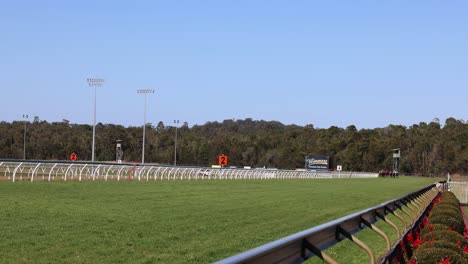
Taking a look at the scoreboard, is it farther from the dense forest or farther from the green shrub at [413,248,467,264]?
the green shrub at [413,248,467,264]

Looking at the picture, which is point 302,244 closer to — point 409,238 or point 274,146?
point 409,238

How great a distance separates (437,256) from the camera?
6730 millimetres

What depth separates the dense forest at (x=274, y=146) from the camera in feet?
456

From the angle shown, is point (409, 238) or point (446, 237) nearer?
point (446, 237)

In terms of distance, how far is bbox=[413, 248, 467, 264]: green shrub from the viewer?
6.68m

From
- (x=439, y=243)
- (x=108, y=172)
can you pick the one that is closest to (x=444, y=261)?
(x=439, y=243)

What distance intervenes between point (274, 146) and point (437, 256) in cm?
15624

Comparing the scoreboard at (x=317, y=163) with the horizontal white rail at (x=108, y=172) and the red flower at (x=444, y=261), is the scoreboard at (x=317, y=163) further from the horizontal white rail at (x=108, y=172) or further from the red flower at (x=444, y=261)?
the red flower at (x=444, y=261)

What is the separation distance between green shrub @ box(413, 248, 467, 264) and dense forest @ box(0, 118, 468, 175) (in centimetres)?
12510

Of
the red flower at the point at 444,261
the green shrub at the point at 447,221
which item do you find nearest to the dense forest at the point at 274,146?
the green shrub at the point at 447,221

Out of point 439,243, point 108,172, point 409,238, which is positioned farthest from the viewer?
point 108,172

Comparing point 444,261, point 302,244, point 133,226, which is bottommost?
point 133,226

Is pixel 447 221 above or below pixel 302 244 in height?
below

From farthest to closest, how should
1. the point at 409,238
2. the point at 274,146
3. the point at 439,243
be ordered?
the point at 274,146 < the point at 409,238 < the point at 439,243
